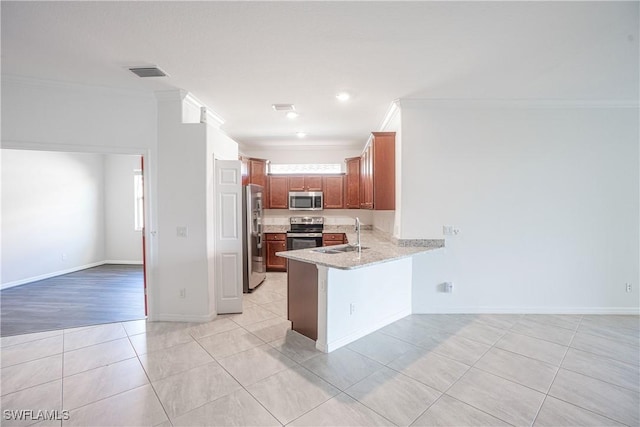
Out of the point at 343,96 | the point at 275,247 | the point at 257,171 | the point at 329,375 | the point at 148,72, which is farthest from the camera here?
the point at 257,171

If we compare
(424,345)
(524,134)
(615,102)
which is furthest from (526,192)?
(424,345)

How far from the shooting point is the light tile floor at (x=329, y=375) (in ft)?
6.16

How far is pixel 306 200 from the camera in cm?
603

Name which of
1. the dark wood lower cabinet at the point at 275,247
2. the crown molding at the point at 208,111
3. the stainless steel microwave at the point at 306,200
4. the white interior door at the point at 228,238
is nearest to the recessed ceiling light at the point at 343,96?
the white interior door at the point at 228,238

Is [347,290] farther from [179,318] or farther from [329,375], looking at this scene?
[179,318]

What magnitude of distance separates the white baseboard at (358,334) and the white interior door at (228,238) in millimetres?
1510

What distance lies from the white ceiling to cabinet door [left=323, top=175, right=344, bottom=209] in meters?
2.59

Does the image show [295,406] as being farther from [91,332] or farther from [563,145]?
[563,145]

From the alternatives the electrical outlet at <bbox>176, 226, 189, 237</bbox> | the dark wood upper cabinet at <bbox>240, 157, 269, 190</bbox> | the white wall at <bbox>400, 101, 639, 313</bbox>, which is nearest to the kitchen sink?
the white wall at <bbox>400, 101, 639, 313</bbox>

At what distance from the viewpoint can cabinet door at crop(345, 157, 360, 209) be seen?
589cm

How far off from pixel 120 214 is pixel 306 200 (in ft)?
15.5

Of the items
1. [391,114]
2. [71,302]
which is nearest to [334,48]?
[391,114]

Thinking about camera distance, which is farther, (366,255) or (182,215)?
(182,215)

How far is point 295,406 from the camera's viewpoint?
1.95 meters
